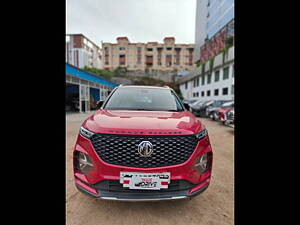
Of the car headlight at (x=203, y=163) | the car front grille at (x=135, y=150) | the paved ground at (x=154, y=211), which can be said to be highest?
the car front grille at (x=135, y=150)

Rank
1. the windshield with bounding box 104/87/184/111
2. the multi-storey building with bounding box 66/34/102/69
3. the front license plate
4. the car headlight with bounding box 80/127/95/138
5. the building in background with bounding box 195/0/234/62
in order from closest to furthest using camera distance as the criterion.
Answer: the front license plate < the car headlight with bounding box 80/127/95/138 < the windshield with bounding box 104/87/184/111 < the building in background with bounding box 195/0/234/62 < the multi-storey building with bounding box 66/34/102/69

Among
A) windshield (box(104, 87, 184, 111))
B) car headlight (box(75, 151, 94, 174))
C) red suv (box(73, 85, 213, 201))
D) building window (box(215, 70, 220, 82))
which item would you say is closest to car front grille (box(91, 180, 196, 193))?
red suv (box(73, 85, 213, 201))

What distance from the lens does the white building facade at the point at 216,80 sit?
17.2 meters

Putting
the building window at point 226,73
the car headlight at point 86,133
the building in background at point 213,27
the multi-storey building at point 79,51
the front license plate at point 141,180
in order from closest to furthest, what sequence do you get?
the front license plate at point 141,180 → the car headlight at point 86,133 → the building window at point 226,73 → the building in background at point 213,27 → the multi-storey building at point 79,51

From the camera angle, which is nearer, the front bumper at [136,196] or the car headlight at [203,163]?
the front bumper at [136,196]

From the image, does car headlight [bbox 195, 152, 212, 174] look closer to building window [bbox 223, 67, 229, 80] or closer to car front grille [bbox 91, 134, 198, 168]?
car front grille [bbox 91, 134, 198, 168]

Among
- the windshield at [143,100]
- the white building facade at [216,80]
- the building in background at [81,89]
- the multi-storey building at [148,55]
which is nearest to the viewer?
the windshield at [143,100]

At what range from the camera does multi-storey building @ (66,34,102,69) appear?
5062 cm

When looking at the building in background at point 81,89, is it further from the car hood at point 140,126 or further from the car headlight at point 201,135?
the car headlight at point 201,135

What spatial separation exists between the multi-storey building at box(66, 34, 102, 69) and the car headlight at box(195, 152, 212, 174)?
54805mm

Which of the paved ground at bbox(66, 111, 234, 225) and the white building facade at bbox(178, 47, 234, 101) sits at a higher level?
the white building facade at bbox(178, 47, 234, 101)

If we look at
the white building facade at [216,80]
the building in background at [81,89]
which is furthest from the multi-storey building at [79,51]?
the white building facade at [216,80]
